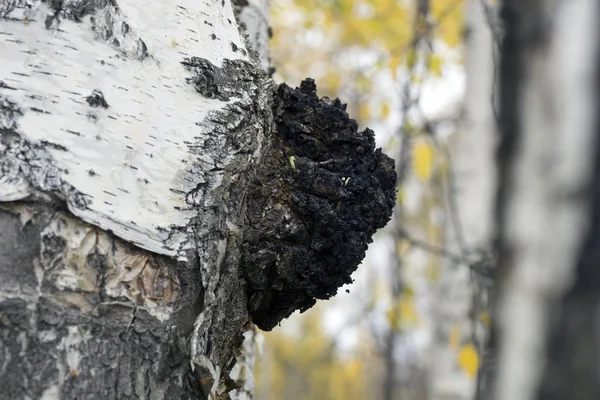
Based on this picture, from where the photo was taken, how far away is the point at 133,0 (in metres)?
1.04

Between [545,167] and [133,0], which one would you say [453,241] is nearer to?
[545,167]

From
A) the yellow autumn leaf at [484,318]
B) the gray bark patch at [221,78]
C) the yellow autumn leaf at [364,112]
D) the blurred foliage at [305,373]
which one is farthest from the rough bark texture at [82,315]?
the blurred foliage at [305,373]

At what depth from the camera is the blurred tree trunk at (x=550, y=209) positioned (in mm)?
1674

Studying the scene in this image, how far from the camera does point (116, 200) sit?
3.00 ft

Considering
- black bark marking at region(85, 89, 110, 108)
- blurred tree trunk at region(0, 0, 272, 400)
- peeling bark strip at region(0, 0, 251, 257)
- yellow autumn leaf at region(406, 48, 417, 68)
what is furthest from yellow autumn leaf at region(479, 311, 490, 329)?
black bark marking at region(85, 89, 110, 108)

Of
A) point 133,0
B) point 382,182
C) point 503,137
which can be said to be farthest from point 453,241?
point 133,0

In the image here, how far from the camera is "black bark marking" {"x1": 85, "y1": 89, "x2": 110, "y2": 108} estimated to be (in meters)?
0.93

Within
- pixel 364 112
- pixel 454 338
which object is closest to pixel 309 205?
pixel 454 338

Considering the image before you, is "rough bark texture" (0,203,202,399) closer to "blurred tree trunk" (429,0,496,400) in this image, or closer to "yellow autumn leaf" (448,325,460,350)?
"yellow autumn leaf" (448,325,460,350)

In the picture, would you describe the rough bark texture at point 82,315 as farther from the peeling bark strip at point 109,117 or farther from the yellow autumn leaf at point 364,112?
the yellow autumn leaf at point 364,112

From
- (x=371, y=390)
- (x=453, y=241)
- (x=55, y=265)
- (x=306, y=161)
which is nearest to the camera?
(x=55, y=265)

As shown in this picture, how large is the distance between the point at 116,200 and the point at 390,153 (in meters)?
3.32

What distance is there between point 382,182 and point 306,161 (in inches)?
6.5

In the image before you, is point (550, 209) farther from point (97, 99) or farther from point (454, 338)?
point (454, 338)
